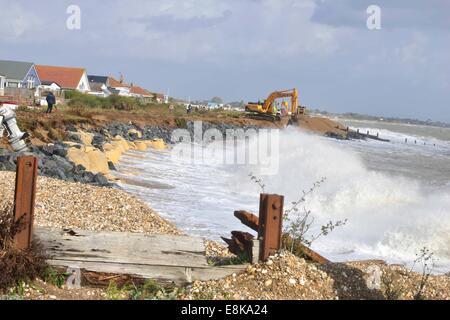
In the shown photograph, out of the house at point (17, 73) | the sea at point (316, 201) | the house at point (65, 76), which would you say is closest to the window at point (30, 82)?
the house at point (17, 73)

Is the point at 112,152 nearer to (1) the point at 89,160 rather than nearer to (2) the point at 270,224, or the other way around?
(1) the point at 89,160

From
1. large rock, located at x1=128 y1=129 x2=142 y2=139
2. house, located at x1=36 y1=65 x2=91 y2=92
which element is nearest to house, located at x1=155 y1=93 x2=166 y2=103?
house, located at x1=36 y1=65 x2=91 y2=92

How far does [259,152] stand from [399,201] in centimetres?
1889

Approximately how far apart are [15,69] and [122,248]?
64.9 m

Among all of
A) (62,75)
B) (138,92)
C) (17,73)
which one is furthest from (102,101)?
(138,92)

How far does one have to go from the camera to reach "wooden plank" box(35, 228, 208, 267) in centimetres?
626

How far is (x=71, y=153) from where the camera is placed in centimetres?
1831

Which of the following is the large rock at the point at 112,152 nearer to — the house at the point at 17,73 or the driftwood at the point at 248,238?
the driftwood at the point at 248,238

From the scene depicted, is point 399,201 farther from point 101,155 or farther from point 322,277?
point 322,277

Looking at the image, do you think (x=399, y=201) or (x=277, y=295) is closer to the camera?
(x=277, y=295)

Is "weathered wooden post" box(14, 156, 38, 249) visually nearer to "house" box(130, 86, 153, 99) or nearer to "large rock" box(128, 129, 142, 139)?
"large rock" box(128, 129, 142, 139)

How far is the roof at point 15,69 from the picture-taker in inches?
2589

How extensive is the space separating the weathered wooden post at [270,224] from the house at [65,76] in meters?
75.1

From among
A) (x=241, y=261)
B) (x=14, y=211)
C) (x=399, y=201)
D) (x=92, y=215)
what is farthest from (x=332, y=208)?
(x=14, y=211)
